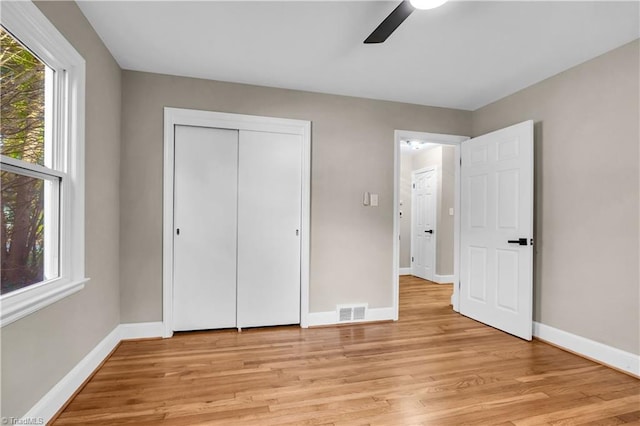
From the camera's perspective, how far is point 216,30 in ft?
7.66

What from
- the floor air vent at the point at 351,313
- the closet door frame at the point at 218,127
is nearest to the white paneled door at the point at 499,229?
the floor air vent at the point at 351,313

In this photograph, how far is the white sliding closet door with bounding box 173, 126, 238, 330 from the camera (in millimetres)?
3105

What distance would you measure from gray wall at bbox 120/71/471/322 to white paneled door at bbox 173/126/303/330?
20cm

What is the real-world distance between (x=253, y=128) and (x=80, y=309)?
206cm

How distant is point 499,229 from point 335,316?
192 centimetres

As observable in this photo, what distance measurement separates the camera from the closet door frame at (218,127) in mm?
3039

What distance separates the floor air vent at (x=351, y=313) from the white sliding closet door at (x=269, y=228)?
0.46 m

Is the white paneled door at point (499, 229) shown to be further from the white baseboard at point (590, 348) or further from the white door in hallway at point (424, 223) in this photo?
the white door in hallway at point (424, 223)

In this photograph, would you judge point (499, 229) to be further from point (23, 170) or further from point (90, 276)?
point (23, 170)

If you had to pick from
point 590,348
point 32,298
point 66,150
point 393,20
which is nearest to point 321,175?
point 393,20

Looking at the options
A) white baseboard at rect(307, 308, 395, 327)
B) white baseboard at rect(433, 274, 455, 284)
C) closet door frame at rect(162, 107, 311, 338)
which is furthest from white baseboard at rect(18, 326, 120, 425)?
white baseboard at rect(433, 274, 455, 284)

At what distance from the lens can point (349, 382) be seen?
88.8 inches

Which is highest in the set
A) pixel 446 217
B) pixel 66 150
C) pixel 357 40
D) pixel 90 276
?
pixel 357 40

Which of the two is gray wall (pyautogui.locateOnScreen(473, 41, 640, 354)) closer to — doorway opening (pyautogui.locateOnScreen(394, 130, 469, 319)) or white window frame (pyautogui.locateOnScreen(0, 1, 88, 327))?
doorway opening (pyautogui.locateOnScreen(394, 130, 469, 319))
